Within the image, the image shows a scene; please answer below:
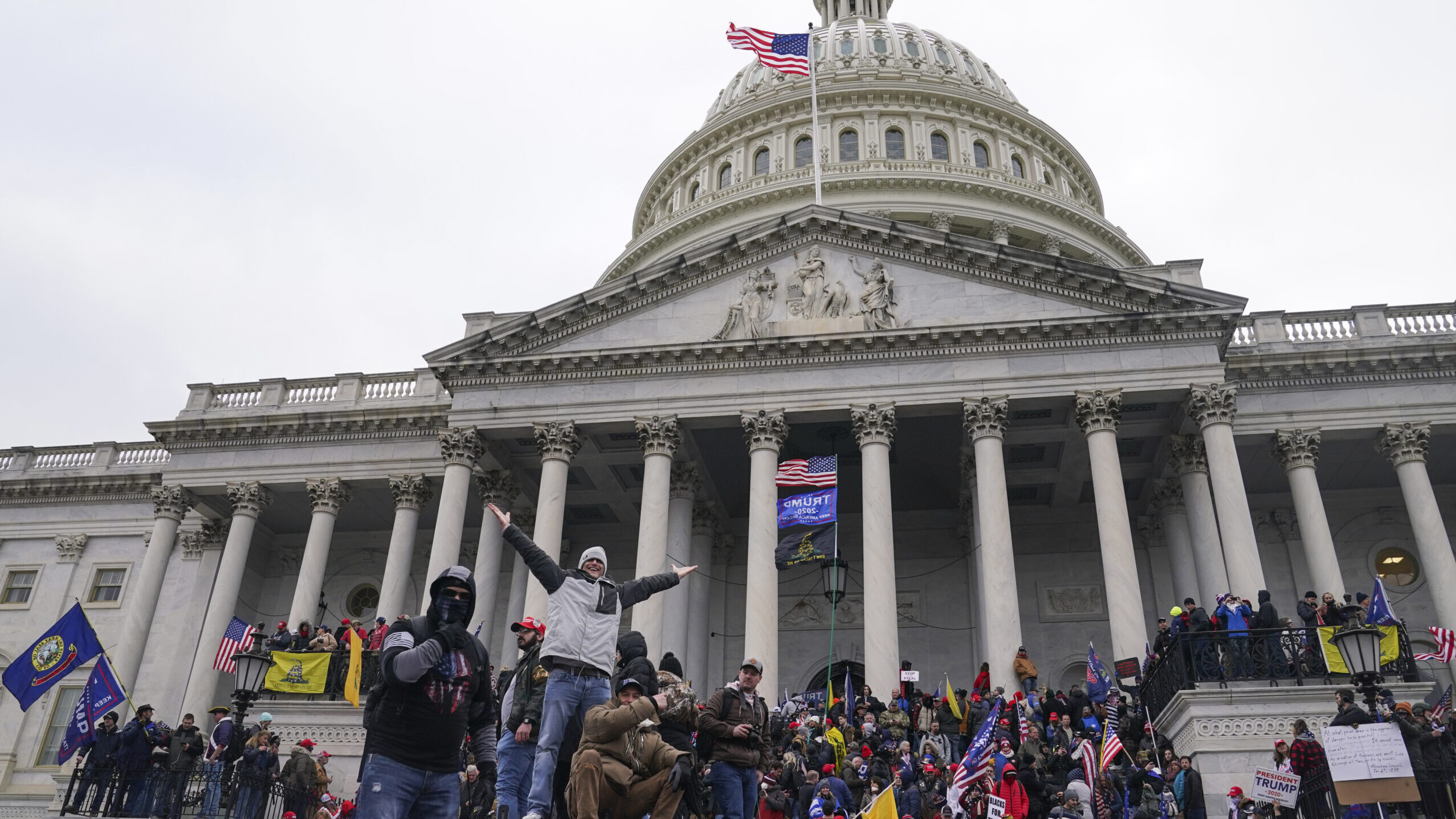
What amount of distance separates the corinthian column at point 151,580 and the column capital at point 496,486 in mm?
10908

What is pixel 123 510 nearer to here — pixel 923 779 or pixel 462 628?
pixel 923 779

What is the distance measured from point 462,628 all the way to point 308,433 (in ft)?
103

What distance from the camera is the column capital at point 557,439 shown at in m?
30.2

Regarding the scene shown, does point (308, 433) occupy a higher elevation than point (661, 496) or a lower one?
higher

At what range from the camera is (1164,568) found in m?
33.9

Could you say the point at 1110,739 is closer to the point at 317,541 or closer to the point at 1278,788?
the point at 1278,788

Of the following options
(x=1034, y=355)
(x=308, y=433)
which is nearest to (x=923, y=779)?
(x=1034, y=355)

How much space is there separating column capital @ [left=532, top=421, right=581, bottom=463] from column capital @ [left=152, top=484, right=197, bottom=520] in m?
13.8

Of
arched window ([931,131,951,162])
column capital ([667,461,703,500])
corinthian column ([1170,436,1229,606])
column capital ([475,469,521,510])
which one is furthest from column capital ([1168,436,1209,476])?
arched window ([931,131,951,162])

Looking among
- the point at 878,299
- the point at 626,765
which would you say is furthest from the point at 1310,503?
the point at 626,765

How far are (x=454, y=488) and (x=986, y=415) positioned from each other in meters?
14.5

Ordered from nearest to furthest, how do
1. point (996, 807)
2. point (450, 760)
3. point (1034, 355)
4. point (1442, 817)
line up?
point (450, 760) < point (1442, 817) < point (996, 807) < point (1034, 355)

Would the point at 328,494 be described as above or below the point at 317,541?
above

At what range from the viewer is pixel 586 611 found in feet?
32.4
